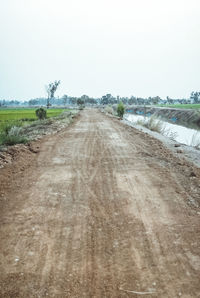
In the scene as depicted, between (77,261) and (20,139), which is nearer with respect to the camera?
(77,261)

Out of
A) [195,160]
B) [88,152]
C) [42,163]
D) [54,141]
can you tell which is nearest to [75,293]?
[42,163]

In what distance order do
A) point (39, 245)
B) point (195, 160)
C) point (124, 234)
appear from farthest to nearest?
point (195, 160) < point (124, 234) < point (39, 245)

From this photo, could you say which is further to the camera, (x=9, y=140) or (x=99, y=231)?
(x=9, y=140)

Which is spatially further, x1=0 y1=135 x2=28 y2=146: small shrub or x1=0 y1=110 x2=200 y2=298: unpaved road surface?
x1=0 y1=135 x2=28 y2=146: small shrub

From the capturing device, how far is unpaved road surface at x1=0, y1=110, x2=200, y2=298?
9.86 feet

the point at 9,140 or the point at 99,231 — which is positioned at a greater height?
the point at 9,140

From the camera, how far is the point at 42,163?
8.15 meters

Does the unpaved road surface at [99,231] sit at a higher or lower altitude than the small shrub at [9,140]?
lower

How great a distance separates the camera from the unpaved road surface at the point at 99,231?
300cm

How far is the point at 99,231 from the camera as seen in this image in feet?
13.5

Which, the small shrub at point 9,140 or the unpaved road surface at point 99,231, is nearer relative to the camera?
the unpaved road surface at point 99,231

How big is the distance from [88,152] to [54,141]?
3054mm

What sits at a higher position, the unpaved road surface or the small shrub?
the small shrub

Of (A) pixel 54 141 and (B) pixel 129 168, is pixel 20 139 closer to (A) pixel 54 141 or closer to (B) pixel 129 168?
(A) pixel 54 141
